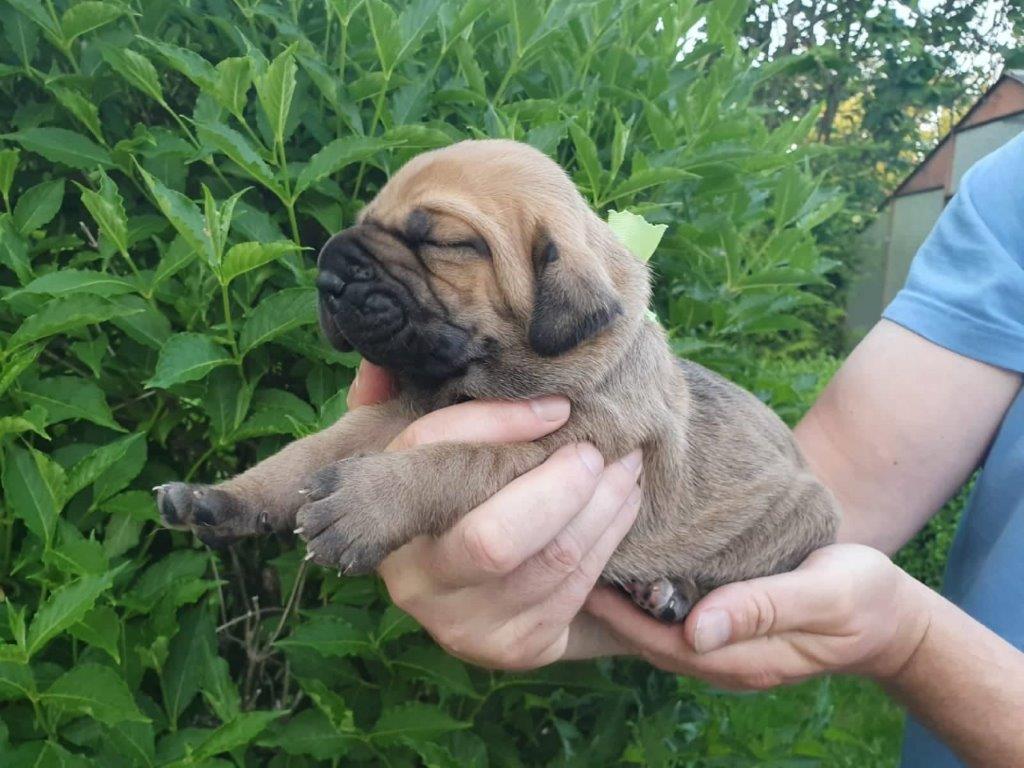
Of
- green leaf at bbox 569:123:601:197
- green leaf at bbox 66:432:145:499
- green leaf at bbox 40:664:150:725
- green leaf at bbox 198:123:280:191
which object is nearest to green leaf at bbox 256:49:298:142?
green leaf at bbox 198:123:280:191

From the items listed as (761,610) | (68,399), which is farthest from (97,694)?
(761,610)

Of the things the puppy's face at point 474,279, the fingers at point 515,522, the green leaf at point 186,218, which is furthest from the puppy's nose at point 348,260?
the fingers at point 515,522

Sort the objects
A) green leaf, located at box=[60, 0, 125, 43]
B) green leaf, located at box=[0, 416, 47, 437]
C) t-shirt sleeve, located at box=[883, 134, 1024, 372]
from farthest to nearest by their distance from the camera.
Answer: t-shirt sleeve, located at box=[883, 134, 1024, 372], green leaf, located at box=[60, 0, 125, 43], green leaf, located at box=[0, 416, 47, 437]

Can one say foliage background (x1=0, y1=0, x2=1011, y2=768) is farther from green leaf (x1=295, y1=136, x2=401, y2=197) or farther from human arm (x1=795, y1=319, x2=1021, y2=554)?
human arm (x1=795, y1=319, x2=1021, y2=554)

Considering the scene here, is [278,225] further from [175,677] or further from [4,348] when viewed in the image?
[175,677]

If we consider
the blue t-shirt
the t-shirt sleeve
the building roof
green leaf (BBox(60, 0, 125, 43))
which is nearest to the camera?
green leaf (BBox(60, 0, 125, 43))

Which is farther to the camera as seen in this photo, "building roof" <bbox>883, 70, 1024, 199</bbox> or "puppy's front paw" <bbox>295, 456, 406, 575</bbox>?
"building roof" <bbox>883, 70, 1024, 199</bbox>

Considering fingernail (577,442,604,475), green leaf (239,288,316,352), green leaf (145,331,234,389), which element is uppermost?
green leaf (239,288,316,352)
